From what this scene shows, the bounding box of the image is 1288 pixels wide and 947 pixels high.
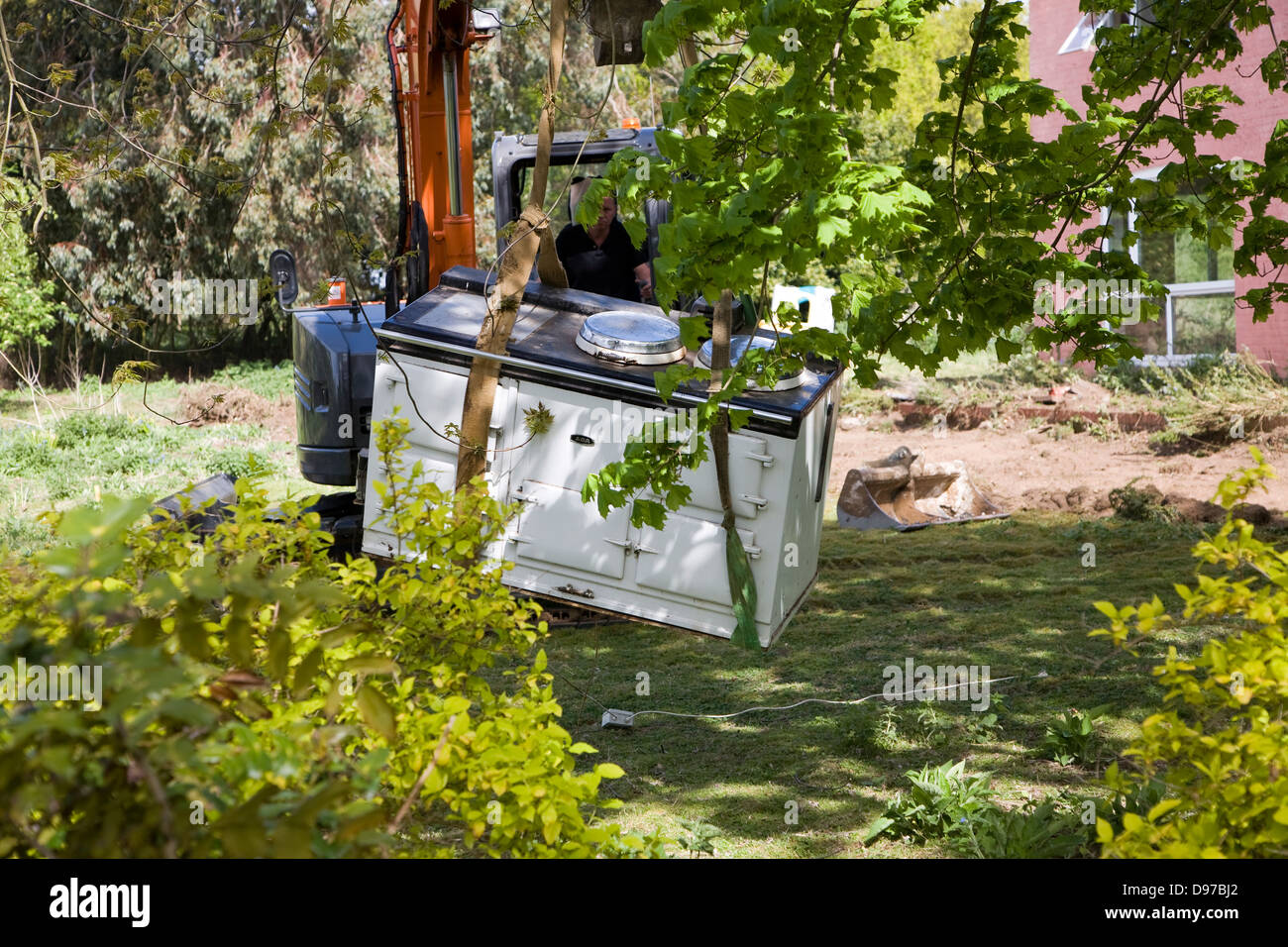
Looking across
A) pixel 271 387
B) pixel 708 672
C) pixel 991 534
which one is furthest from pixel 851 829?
pixel 271 387

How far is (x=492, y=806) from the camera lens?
96.4 inches

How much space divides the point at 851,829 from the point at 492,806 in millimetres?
2436

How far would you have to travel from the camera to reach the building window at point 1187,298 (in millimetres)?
13773

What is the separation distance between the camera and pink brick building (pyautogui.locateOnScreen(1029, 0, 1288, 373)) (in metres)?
12.6

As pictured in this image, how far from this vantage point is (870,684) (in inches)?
246

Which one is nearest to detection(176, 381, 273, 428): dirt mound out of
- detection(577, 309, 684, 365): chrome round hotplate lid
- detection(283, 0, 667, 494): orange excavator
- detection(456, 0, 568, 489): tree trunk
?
detection(283, 0, 667, 494): orange excavator

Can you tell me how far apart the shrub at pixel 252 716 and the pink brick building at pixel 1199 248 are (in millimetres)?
11995

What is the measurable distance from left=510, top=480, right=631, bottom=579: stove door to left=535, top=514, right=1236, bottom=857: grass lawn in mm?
836

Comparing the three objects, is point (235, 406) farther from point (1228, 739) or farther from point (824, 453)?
point (1228, 739)

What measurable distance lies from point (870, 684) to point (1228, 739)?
401 cm

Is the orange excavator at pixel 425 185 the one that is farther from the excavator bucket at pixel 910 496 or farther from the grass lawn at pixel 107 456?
the excavator bucket at pixel 910 496

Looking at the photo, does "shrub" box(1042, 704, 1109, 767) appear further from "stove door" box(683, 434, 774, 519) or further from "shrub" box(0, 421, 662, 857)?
"shrub" box(0, 421, 662, 857)

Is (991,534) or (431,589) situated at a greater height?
(431,589)
